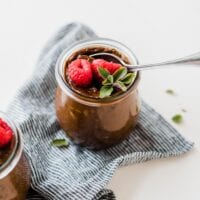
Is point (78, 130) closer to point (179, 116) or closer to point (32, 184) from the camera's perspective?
point (32, 184)

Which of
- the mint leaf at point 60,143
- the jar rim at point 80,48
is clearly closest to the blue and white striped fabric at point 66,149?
the mint leaf at point 60,143

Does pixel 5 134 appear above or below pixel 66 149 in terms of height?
above

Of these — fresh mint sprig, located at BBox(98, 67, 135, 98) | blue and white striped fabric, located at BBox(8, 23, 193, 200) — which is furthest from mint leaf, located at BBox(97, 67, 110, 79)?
blue and white striped fabric, located at BBox(8, 23, 193, 200)

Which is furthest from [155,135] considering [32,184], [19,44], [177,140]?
[19,44]

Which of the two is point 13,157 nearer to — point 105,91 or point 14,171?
point 14,171

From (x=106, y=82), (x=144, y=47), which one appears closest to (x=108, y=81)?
(x=106, y=82)
